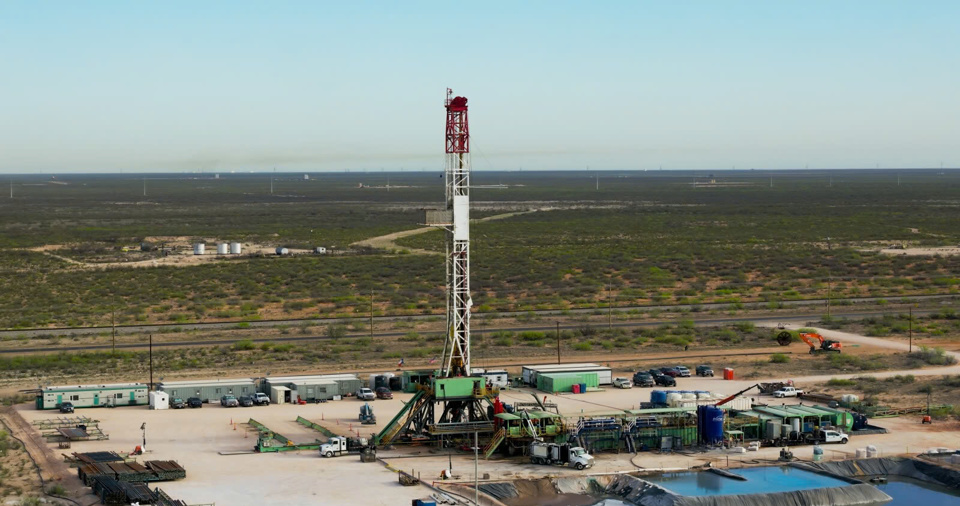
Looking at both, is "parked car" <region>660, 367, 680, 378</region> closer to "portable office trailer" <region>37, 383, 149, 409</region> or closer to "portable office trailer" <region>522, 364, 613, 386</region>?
"portable office trailer" <region>522, 364, 613, 386</region>

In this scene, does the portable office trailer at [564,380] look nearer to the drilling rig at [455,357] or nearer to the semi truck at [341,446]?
the drilling rig at [455,357]

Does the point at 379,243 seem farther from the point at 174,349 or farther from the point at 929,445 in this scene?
the point at 929,445

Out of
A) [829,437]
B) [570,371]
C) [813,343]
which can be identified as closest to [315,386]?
[570,371]

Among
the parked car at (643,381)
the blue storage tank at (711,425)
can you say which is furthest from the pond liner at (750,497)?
the parked car at (643,381)

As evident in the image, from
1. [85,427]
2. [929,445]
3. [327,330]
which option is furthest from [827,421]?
[327,330]

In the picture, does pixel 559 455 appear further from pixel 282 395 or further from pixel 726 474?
pixel 282 395

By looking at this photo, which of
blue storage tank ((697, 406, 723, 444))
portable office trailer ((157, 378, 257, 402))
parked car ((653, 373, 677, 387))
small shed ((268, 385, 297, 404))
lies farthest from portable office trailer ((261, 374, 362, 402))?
blue storage tank ((697, 406, 723, 444))
